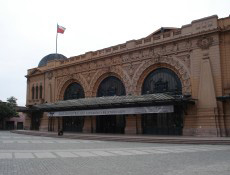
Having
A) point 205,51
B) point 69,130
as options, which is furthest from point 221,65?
point 69,130

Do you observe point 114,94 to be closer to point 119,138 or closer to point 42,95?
point 119,138

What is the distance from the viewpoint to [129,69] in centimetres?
3591

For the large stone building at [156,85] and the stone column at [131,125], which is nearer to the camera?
the large stone building at [156,85]

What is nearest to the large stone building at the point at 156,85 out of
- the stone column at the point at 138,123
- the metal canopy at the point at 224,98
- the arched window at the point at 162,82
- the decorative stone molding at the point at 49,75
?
the arched window at the point at 162,82

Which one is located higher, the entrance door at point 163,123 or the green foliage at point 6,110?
the green foliage at point 6,110

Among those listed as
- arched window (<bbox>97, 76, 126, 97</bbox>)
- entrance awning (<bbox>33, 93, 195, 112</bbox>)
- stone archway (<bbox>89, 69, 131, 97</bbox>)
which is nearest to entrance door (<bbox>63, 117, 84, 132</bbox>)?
entrance awning (<bbox>33, 93, 195, 112</bbox>)

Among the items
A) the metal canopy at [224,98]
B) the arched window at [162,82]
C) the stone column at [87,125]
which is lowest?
the stone column at [87,125]

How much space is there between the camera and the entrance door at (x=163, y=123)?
30797 millimetres

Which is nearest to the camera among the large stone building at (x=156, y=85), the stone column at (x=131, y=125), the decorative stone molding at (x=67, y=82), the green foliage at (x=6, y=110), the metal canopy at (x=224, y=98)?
the metal canopy at (x=224, y=98)

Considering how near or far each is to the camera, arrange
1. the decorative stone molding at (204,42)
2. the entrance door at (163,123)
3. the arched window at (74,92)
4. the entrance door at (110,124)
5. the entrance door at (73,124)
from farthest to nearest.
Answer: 1. the arched window at (74,92)
2. the entrance door at (73,124)
3. the entrance door at (110,124)
4. the entrance door at (163,123)
5. the decorative stone molding at (204,42)

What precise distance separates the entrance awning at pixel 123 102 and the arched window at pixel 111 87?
305 centimetres

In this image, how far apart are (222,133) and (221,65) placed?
699 cm

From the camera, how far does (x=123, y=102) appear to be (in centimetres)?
3117

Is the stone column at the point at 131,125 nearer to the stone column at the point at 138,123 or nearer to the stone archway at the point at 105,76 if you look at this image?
the stone column at the point at 138,123
